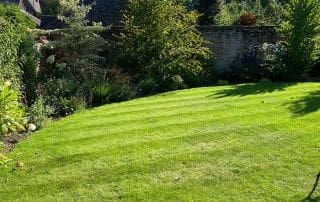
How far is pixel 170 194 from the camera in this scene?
703 centimetres

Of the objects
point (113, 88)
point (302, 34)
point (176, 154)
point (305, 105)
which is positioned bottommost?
point (176, 154)

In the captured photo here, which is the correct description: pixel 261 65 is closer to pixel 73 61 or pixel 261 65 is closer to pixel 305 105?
pixel 305 105

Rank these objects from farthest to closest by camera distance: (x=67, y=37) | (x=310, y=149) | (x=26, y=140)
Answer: (x=67, y=37) < (x=26, y=140) < (x=310, y=149)

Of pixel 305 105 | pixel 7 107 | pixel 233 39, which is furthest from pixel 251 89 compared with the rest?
pixel 7 107

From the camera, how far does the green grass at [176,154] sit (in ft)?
23.7

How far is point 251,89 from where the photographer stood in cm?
1476

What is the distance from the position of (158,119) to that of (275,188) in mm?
4303

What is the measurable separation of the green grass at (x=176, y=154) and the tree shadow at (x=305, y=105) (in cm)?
3

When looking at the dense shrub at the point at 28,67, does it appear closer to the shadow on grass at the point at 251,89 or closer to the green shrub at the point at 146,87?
the green shrub at the point at 146,87

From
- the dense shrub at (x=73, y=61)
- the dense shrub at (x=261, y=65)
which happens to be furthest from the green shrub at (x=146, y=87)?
the dense shrub at (x=261, y=65)

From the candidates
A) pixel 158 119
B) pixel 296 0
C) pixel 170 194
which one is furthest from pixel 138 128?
pixel 296 0

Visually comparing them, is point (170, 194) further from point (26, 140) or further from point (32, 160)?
point (26, 140)

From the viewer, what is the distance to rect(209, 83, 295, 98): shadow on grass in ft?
45.7

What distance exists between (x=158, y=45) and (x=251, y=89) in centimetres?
363
